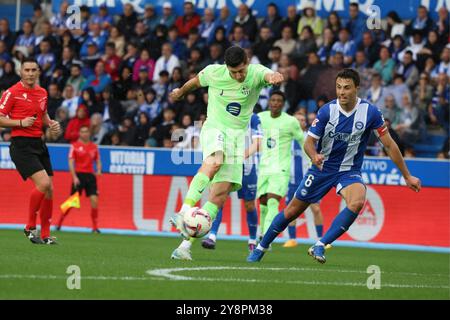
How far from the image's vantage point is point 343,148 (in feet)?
37.5

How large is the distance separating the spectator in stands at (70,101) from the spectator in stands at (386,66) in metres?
6.65

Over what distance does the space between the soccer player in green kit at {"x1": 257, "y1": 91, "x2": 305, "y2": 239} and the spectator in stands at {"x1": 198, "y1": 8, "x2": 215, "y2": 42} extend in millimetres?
6965

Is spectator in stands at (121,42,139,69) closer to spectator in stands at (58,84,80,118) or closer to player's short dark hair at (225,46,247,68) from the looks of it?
spectator in stands at (58,84,80,118)

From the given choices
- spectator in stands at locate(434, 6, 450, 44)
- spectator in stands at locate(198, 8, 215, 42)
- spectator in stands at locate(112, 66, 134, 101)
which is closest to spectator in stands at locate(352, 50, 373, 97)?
spectator in stands at locate(434, 6, 450, 44)

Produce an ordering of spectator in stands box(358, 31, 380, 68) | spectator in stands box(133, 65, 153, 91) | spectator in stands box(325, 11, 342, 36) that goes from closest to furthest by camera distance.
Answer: spectator in stands box(358, 31, 380, 68), spectator in stands box(325, 11, 342, 36), spectator in stands box(133, 65, 153, 91)

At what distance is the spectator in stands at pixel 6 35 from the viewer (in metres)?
25.9

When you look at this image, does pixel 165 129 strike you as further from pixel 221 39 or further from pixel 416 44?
pixel 416 44

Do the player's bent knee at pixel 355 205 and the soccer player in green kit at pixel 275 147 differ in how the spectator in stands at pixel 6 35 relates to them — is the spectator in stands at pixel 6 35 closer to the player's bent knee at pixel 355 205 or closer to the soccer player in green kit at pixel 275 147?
the soccer player in green kit at pixel 275 147

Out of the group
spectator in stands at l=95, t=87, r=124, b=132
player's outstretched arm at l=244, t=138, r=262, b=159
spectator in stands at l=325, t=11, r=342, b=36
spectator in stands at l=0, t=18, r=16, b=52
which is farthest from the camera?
spectator in stands at l=0, t=18, r=16, b=52

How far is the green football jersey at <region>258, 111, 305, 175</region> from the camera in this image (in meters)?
16.8

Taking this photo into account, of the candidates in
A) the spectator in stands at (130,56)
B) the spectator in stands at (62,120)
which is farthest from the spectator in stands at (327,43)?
the spectator in stands at (62,120)

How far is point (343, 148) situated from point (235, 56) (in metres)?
1.58

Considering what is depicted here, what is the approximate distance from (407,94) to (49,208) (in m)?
8.68

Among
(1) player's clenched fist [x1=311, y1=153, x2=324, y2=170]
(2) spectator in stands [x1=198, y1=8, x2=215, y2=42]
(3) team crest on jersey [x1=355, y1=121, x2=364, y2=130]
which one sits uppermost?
(2) spectator in stands [x1=198, y1=8, x2=215, y2=42]
